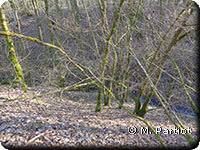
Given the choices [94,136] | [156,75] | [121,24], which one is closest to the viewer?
[94,136]

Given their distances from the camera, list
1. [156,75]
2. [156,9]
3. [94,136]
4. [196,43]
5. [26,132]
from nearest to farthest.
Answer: [26,132]
[94,136]
[196,43]
[156,75]
[156,9]

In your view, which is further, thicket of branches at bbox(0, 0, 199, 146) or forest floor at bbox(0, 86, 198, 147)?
thicket of branches at bbox(0, 0, 199, 146)

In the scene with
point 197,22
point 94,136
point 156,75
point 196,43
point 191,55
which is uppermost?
point 197,22

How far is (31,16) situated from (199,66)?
16491mm

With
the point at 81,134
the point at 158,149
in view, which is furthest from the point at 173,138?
the point at 81,134

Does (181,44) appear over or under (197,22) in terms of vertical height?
under

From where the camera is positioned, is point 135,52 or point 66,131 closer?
point 66,131

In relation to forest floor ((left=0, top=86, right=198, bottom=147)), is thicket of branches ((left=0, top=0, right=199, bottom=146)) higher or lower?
higher

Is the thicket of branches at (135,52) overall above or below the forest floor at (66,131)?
above

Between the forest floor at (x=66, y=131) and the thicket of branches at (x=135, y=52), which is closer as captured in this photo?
the forest floor at (x=66, y=131)

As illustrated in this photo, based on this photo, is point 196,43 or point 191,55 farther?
point 191,55

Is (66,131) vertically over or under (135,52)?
under

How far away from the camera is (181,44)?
496 centimetres

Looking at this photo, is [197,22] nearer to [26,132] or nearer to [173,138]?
[173,138]
